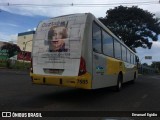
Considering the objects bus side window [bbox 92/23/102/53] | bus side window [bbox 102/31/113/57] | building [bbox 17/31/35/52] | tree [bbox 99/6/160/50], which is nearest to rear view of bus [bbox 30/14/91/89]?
bus side window [bbox 92/23/102/53]

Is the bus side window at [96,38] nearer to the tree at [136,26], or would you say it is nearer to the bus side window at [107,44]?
the bus side window at [107,44]

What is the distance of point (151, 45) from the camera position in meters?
63.3

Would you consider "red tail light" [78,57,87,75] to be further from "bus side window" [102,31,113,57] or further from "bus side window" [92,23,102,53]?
"bus side window" [102,31,113,57]

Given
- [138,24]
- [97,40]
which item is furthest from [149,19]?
[97,40]

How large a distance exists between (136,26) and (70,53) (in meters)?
53.8

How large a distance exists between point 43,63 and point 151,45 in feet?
176

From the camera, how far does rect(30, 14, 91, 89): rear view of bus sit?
11.0 metres

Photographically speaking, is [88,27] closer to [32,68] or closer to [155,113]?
[32,68]

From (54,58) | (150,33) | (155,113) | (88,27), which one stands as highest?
(150,33)

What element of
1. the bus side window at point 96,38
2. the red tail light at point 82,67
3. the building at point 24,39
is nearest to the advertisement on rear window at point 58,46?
the red tail light at point 82,67

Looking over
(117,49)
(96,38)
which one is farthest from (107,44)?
(117,49)

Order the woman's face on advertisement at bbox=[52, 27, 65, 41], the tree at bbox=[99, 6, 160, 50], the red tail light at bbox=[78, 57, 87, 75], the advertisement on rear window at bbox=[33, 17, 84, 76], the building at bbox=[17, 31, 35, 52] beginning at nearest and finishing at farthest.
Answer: the red tail light at bbox=[78, 57, 87, 75], the advertisement on rear window at bbox=[33, 17, 84, 76], the woman's face on advertisement at bbox=[52, 27, 65, 41], the tree at bbox=[99, 6, 160, 50], the building at bbox=[17, 31, 35, 52]

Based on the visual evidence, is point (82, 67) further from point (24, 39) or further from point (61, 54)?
point (24, 39)

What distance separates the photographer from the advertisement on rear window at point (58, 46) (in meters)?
11.2
